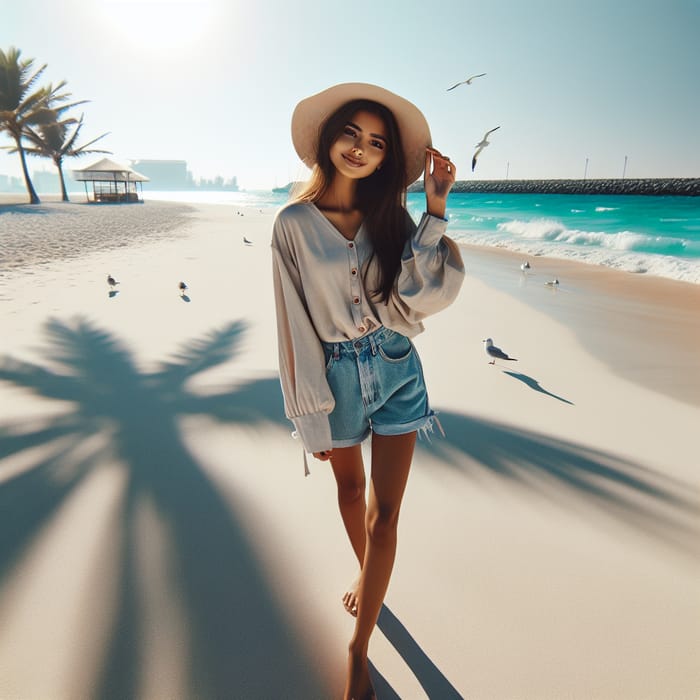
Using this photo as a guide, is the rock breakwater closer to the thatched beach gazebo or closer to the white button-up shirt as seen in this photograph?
the thatched beach gazebo

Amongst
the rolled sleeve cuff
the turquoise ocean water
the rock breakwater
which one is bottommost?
the turquoise ocean water

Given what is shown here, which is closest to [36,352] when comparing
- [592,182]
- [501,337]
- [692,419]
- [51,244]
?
[501,337]

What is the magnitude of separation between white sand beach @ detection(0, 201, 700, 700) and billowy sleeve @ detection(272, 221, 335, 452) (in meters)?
0.88

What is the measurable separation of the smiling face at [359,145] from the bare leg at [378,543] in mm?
938

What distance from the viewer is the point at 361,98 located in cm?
146

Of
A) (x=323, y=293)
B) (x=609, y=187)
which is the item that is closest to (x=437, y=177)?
(x=323, y=293)

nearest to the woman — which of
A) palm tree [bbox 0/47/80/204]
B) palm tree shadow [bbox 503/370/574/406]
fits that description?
palm tree shadow [bbox 503/370/574/406]

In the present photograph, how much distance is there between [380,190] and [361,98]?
303mm

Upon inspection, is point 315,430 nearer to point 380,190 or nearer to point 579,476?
point 380,190

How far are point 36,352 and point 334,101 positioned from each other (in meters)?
4.19

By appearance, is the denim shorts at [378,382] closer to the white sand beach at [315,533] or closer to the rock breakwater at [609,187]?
the white sand beach at [315,533]

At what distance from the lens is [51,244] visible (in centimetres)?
1082

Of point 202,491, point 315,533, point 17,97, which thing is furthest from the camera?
point 17,97

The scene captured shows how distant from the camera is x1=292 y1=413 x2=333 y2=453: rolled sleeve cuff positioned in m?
1.52
